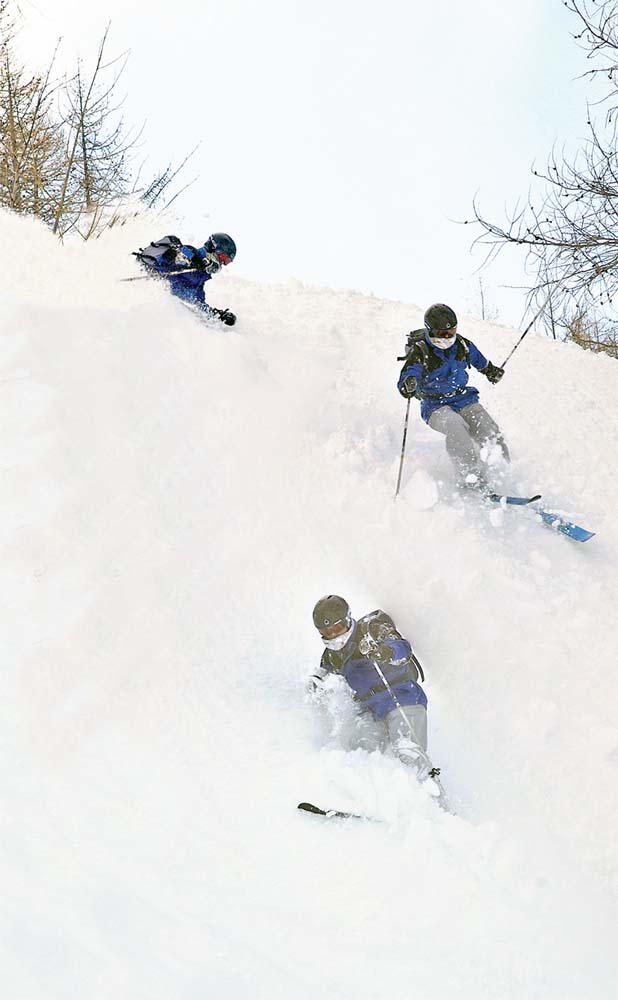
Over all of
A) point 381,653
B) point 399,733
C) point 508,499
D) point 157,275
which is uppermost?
point 157,275

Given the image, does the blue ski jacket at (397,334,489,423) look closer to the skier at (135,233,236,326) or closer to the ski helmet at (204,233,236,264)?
the skier at (135,233,236,326)

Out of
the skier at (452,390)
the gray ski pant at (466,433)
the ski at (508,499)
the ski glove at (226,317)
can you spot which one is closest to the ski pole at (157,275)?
the ski glove at (226,317)

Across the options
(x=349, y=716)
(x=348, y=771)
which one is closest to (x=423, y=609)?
(x=349, y=716)

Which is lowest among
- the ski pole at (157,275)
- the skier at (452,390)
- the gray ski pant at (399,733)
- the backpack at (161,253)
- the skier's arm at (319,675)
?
the gray ski pant at (399,733)

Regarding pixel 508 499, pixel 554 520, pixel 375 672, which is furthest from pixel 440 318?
pixel 375 672

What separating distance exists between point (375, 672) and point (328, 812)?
43.5 inches

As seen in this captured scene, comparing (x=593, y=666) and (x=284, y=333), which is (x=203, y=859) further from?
(x=284, y=333)

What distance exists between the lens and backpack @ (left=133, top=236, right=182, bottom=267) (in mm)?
7809

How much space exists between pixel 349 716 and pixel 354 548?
153 centimetres

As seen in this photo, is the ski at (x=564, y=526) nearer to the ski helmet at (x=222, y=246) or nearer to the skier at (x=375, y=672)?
the skier at (x=375, y=672)

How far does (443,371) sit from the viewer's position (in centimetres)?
623

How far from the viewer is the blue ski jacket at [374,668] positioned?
4.34 m

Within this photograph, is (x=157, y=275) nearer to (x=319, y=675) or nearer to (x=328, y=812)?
(x=319, y=675)

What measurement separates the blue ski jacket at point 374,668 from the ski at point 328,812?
848mm
